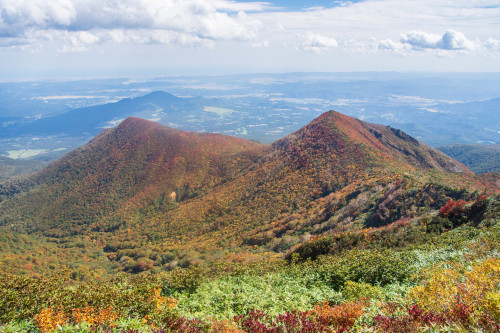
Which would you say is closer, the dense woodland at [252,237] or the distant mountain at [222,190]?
the dense woodland at [252,237]

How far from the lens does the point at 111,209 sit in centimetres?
10794

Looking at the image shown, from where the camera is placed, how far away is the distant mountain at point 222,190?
4941 cm

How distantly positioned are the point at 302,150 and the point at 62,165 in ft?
431

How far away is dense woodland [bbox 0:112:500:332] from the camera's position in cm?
950

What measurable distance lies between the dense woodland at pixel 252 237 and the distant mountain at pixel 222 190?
49 centimetres

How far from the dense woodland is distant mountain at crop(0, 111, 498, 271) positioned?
0.49 meters

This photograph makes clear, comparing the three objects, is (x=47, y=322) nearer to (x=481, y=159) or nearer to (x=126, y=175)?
(x=126, y=175)

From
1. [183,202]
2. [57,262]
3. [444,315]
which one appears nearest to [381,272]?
[444,315]

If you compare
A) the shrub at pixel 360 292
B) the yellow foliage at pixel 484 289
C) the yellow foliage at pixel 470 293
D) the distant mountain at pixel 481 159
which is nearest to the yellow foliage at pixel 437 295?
the yellow foliage at pixel 470 293

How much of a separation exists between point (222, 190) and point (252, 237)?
37.9 meters

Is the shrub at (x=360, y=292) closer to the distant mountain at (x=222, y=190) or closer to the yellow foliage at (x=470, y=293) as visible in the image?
the yellow foliage at (x=470, y=293)

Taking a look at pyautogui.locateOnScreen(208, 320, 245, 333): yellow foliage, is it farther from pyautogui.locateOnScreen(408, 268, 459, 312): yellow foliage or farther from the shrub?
the shrub

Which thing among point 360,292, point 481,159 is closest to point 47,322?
point 360,292

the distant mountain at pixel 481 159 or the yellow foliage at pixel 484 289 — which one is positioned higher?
the yellow foliage at pixel 484 289
